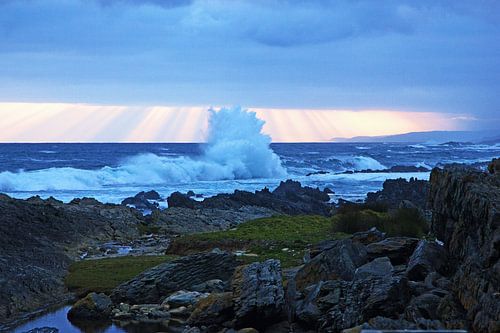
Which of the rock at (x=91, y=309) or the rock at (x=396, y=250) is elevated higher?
the rock at (x=396, y=250)

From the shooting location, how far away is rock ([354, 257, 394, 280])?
15116 millimetres

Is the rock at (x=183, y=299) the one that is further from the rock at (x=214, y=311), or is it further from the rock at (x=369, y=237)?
the rock at (x=369, y=237)

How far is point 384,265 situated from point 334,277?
1.34 m

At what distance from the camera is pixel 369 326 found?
923 cm

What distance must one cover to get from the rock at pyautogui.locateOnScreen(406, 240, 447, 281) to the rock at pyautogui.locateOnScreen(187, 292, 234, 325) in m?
4.12

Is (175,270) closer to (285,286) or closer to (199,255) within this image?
(199,255)

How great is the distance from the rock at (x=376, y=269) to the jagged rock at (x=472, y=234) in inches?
55.3

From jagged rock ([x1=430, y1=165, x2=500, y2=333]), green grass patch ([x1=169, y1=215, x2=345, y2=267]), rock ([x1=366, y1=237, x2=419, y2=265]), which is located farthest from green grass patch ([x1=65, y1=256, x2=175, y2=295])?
jagged rock ([x1=430, y1=165, x2=500, y2=333])

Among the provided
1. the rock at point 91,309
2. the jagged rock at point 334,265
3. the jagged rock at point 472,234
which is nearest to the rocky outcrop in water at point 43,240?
the rock at point 91,309

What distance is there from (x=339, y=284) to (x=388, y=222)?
387 inches

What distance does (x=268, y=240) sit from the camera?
1075 inches

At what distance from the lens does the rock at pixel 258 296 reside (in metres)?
15.0

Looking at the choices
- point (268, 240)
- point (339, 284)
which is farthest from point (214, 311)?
point (268, 240)

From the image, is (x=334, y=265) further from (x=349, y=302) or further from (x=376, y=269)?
(x=349, y=302)
